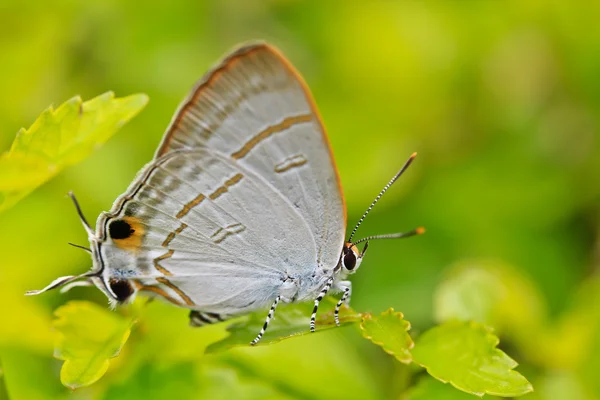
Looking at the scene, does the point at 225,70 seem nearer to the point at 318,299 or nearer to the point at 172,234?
the point at 172,234

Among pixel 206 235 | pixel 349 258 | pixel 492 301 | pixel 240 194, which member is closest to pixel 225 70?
pixel 240 194

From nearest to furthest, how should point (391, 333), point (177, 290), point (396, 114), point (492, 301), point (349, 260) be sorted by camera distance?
point (391, 333) < point (177, 290) < point (349, 260) < point (492, 301) < point (396, 114)

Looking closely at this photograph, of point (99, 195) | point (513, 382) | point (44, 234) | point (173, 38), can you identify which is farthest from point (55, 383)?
point (173, 38)

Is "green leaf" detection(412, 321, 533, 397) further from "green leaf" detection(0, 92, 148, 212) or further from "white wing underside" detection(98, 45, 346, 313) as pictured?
"green leaf" detection(0, 92, 148, 212)

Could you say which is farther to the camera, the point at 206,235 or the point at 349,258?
the point at 349,258

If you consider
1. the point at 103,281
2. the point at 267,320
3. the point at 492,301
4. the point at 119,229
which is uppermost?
the point at 119,229

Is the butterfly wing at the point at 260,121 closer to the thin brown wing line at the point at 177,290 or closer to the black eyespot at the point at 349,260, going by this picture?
the black eyespot at the point at 349,260

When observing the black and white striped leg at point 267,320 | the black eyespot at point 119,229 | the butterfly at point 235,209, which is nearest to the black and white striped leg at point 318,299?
the butterfly at point 235,209
